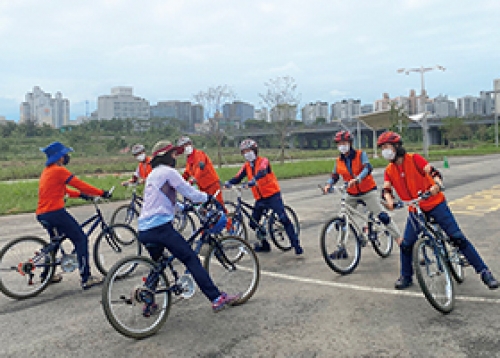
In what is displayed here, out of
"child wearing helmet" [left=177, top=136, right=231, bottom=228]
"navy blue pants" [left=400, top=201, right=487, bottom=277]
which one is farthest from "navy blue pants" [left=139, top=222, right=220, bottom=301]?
"child wearing helmet" [left=177, top=136, right=231, bottom=228]

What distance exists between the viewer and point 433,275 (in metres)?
4.79

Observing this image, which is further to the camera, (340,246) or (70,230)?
(340,246)

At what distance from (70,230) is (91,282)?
736 millimetres

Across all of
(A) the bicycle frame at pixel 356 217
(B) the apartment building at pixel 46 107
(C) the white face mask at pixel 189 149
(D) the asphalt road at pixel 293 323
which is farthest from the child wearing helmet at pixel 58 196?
(B) the apartment building at pixel 46 107

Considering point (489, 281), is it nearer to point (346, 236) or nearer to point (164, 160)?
point (346, 236)

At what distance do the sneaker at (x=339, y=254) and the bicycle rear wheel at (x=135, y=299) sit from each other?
249 centimetres

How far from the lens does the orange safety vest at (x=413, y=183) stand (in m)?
5.22

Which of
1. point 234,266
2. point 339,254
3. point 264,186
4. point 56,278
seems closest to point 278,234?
point 264,186

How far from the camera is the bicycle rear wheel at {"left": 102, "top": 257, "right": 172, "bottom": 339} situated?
4199 mm

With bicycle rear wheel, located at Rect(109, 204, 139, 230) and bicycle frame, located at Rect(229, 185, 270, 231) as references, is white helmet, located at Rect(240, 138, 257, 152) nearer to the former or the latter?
bicycle frame, located at Rect(229, 185, 270, 231)

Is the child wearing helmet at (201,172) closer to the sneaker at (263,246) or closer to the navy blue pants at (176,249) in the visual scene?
the sneaker at (263,246)

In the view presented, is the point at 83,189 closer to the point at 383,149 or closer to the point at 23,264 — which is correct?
the point at 23,264

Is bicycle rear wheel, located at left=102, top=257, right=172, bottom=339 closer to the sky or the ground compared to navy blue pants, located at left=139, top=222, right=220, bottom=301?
closer to the ground

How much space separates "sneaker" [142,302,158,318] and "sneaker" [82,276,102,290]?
5.93ft
